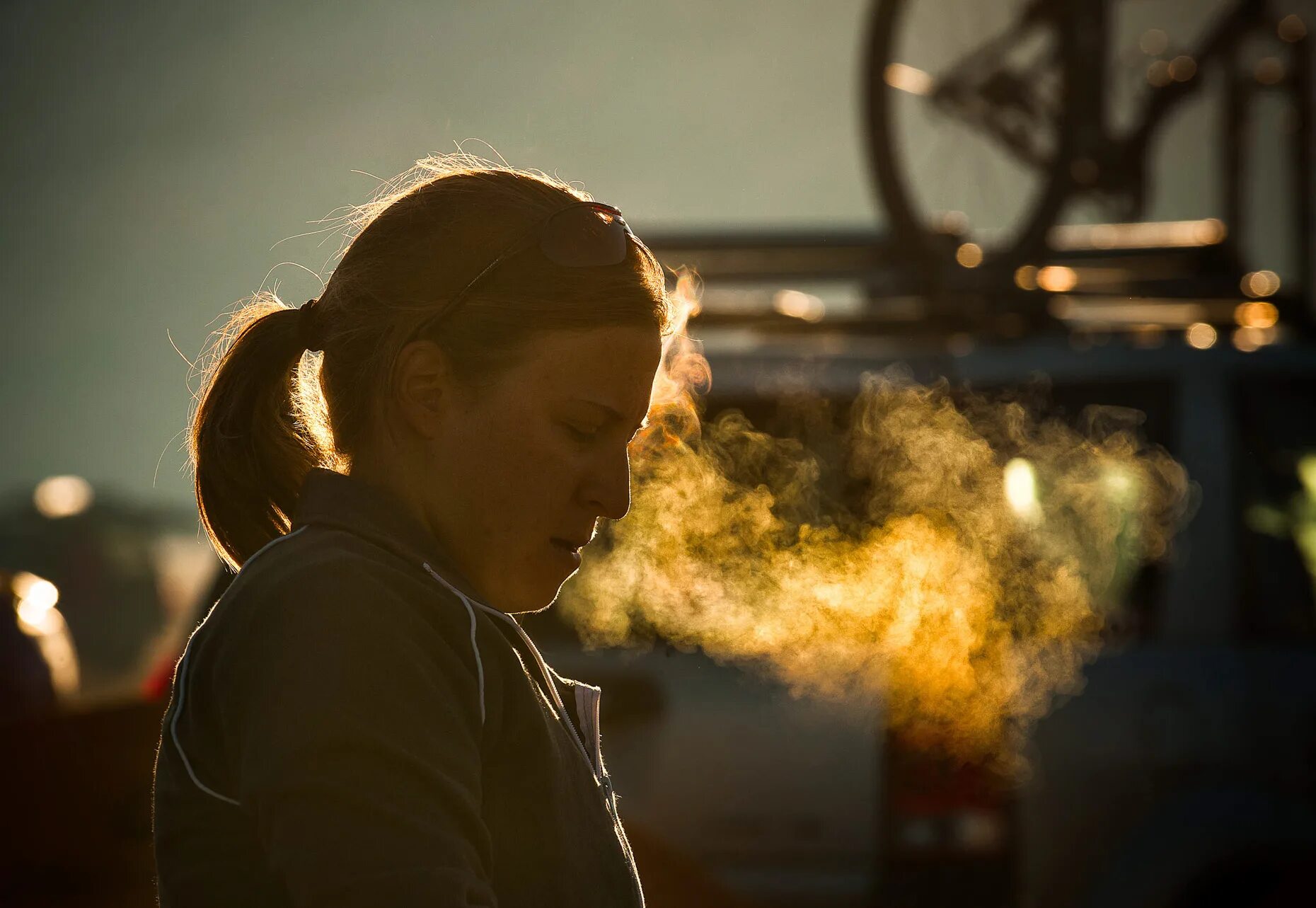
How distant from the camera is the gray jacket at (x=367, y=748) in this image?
33.5 inches

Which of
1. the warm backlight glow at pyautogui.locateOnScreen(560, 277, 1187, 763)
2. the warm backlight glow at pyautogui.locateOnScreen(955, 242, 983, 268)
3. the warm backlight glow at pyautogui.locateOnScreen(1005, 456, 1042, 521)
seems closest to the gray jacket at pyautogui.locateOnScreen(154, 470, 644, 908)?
the warm backlight glow at pyautogui.locateOnScreen(560, 277, 1187, 763)

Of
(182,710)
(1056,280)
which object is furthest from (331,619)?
(1056,280)

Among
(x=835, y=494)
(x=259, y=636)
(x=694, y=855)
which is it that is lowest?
(x=694, y=855)

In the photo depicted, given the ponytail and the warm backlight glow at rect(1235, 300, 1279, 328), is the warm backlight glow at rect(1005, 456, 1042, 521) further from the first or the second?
the ponytail

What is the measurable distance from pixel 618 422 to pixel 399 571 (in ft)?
0.87

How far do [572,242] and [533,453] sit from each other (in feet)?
0.62

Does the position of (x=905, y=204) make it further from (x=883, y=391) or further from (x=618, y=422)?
(x=618, y=422)

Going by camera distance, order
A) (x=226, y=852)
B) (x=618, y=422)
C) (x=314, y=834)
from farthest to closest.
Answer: (x=618, y=422) → (x=226, y=852) → (x=314, y=834)

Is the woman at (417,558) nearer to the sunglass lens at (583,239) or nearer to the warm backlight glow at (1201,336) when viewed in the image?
the sunglass lens at (583,239)

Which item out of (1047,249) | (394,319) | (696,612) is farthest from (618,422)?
(1047,249)

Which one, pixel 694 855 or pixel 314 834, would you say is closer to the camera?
pixel 314 834

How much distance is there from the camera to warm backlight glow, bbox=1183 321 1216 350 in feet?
12.6

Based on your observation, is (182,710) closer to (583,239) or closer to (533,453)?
(533,453)

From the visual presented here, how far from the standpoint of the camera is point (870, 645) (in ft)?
11.7
